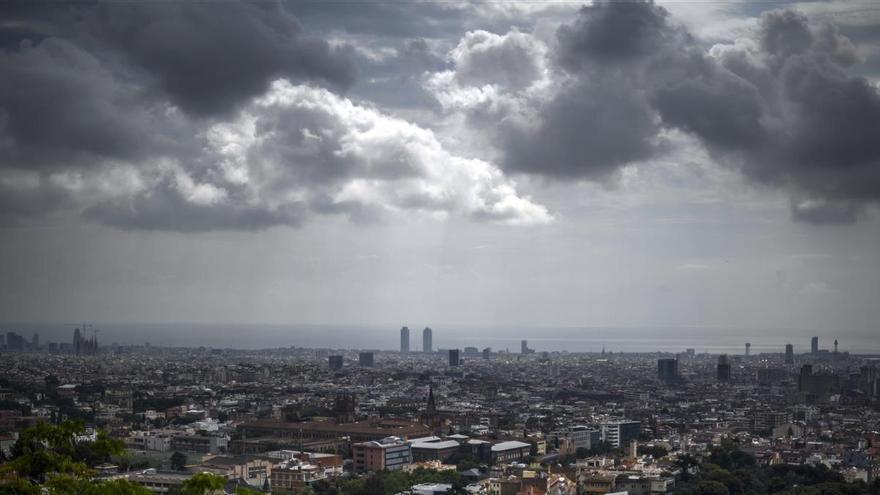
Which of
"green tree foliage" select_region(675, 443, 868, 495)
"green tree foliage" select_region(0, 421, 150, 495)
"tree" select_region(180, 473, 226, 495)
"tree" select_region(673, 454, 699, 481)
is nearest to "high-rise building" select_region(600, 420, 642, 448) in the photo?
"tree" select_region(673, 454, 699, 481)

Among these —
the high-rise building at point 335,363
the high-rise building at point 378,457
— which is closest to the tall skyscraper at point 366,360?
the high-rise building at point 335,363

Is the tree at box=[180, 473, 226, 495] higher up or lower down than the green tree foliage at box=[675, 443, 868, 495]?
higher up

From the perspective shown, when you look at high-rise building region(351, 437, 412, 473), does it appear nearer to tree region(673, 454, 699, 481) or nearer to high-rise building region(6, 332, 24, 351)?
tree region(673, 454, 699, 481)

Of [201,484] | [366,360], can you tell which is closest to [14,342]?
[366,360]

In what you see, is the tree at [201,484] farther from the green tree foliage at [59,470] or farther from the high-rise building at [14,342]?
the high-rise building at [14,342]

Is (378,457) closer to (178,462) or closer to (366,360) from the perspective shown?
(178,462)

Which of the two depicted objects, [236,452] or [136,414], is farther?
[136,414]

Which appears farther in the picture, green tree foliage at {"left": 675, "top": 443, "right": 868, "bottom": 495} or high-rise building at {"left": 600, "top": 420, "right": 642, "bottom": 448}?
high-rise building at {"left": 600, "top": 420, "right": 642, "bottom": 448}

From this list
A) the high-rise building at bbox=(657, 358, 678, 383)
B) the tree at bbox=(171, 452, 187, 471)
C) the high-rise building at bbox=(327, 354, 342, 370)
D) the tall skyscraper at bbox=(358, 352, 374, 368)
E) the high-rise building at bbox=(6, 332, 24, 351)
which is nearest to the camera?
the tree at bbox=(171, 452, 187, 471)

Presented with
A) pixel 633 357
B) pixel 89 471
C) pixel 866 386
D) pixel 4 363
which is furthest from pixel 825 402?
pixel 633 357

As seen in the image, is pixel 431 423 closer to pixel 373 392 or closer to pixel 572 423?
pixel 572 423

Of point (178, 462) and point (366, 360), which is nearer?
point (178, 462)
